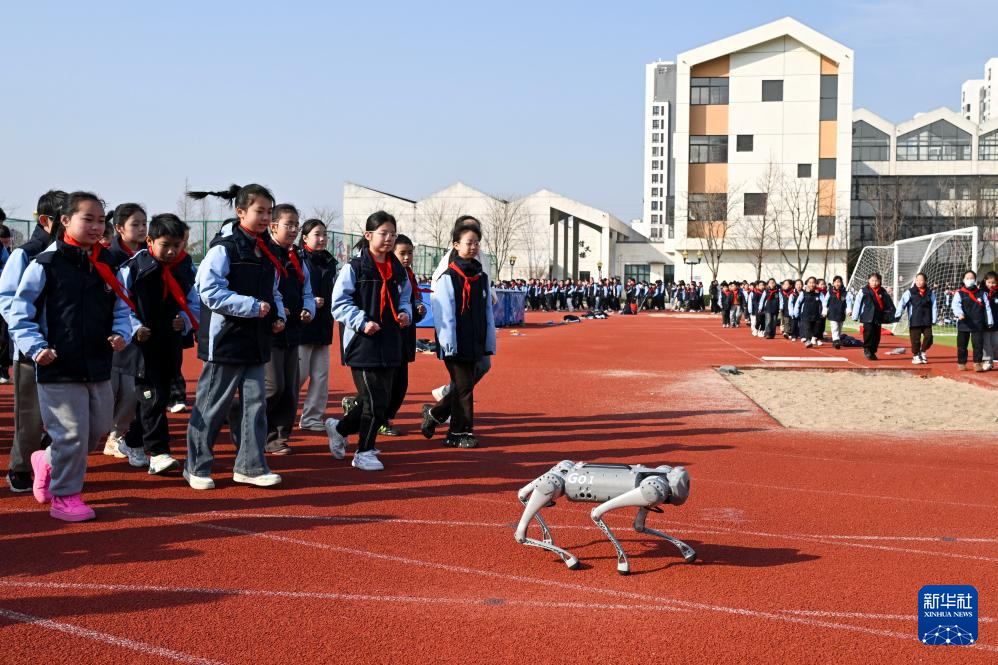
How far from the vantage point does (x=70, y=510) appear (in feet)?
19.0

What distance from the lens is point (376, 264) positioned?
7617 millimetres

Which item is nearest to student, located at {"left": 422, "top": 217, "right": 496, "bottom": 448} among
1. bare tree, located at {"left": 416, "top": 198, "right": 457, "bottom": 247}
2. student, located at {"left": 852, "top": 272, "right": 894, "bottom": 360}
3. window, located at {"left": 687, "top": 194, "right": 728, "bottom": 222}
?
student, located at {"left": 852, "top": 272, "right": 894, "bottom": 360}

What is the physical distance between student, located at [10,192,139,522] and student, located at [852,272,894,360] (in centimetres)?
1729

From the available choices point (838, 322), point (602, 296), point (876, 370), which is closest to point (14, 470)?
point (876, 370)

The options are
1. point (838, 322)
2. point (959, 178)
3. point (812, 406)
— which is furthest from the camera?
point (959, 178)

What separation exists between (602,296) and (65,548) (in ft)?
169

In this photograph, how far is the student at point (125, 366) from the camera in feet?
24.1

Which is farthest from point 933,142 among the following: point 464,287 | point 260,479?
point 260,479

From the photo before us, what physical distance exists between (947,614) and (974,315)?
47.2 ft

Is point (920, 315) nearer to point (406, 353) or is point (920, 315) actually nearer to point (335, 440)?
point (406, 353)

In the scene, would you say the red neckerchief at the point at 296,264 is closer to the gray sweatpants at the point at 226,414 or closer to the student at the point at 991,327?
the gray sweatpants at the point at 226,414

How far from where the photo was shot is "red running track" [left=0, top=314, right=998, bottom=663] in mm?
3924

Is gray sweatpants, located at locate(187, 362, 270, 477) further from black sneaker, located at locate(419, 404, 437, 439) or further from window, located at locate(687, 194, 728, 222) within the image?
window, located at locate(687, 194, 728, 222)

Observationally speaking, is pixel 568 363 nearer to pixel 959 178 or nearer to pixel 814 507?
pixel 814 507
